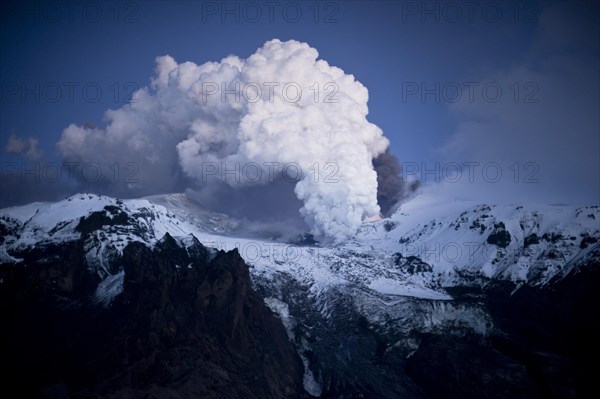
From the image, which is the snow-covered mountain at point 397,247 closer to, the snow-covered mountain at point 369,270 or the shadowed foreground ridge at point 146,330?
the snow-covered mountain at point 369,270

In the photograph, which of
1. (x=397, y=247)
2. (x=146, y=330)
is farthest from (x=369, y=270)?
(x=146, y=330)

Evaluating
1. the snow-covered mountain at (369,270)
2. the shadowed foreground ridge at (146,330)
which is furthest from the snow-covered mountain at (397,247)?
the shadowed foreground ridge at (146,330)

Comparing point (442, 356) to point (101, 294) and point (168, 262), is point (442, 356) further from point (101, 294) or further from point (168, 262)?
point (101, 294)

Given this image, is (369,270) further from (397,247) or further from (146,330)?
(146,330)

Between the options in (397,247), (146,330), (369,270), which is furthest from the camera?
(397,247)

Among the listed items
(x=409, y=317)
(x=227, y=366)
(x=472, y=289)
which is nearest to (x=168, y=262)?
(x=227, y=366)

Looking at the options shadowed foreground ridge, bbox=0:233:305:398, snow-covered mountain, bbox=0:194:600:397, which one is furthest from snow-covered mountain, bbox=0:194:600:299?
shadowed foreground ridge, bbox=0:233:305:398
